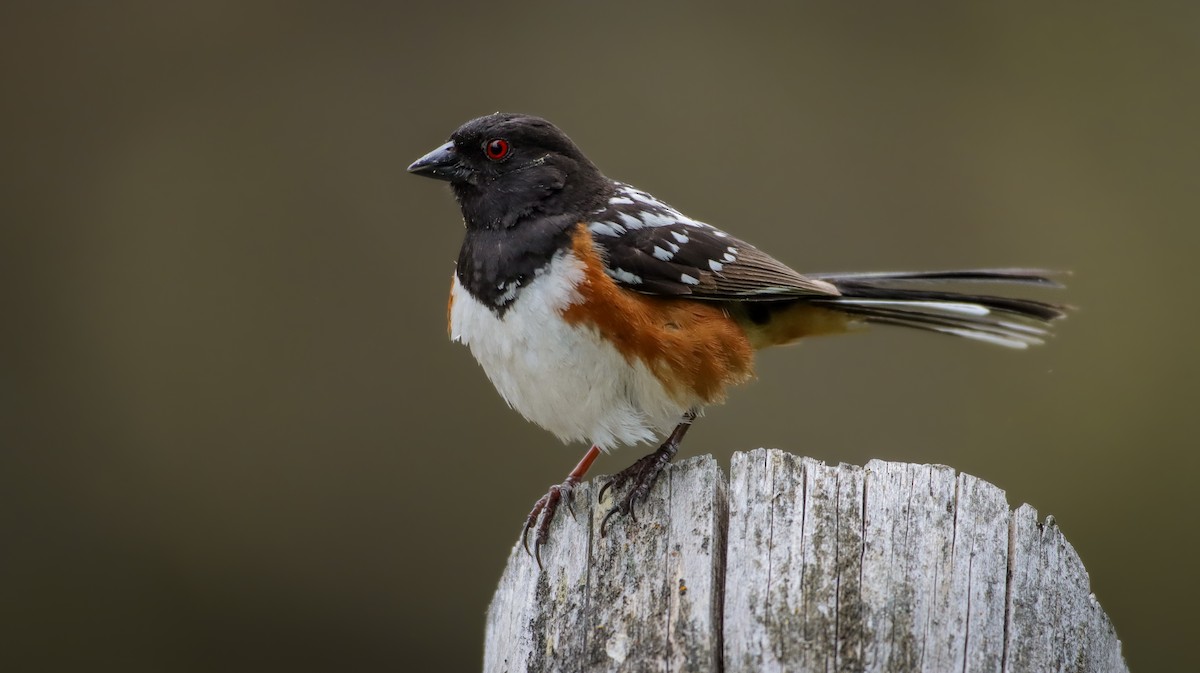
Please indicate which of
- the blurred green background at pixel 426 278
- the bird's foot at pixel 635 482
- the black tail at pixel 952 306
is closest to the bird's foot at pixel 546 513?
the bird's foot at pixel 635 482

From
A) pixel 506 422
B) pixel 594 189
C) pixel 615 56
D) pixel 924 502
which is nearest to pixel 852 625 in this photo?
pixel 924 502

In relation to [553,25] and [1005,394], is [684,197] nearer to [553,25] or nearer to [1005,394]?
[553,25]

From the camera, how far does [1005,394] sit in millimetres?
5945

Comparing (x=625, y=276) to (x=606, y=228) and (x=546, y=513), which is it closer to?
(x=606, y=228)

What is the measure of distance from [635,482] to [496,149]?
51.9 inches

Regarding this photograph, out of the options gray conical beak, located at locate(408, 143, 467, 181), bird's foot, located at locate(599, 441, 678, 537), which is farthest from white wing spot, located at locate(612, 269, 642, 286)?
gray conical beak, located at locate(408, 143, 467, 181)

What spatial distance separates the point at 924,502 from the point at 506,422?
12.5 ft

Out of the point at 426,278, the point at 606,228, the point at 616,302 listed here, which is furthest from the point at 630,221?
the point at 426,278

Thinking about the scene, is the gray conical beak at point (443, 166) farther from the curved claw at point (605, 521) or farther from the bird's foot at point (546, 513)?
the curved claw at point (605, 521)

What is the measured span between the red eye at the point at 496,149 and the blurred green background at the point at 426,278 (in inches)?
97.2

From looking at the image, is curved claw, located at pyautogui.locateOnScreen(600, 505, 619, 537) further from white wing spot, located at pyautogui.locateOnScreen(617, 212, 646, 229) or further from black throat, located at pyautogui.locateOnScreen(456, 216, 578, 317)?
white wing spot, located at pyautogui.locateOnScreen(617, 212, 646, 229)

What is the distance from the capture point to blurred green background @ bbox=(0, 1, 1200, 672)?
591cm

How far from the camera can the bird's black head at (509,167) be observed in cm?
350

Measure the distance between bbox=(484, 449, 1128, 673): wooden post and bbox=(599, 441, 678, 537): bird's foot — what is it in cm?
12
